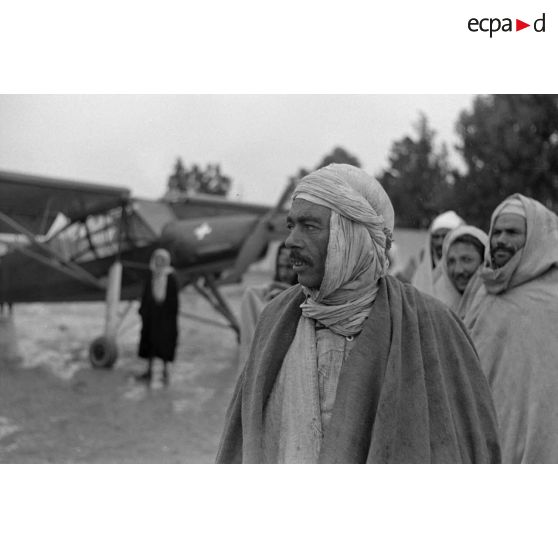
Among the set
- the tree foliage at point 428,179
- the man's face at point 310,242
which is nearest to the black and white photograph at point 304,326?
the man's face at point 310,242

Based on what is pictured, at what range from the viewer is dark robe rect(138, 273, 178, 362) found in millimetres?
8508

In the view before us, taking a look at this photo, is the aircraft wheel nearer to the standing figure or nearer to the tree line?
the tree line

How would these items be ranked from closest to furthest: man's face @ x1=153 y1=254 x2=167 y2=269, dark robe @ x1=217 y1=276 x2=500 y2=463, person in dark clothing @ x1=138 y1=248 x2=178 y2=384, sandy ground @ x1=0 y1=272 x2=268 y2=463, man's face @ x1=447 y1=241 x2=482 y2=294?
1. dark robe @ x1=217 y1=276 x2=500 y2=463
2. man's face @ x1=447 y1=241 x2=482 y2=294
3. sandy ground @ x1=0 y1=272 x2=268 y2=463
4. person in dark clothing @ x1=138 y1=248 x2=178 y2=384
5. man's face @ x1=153 y1=254 x2=167 y2=269

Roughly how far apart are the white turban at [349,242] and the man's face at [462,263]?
2.10 metres

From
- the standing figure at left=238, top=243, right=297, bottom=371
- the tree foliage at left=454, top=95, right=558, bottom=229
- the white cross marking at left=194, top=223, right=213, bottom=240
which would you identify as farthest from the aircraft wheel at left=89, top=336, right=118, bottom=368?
the standing figure at left=238, top=243, right=297, bottom=371

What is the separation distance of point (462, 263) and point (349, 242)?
2.23m

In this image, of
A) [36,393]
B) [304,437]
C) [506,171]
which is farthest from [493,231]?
[506,171]

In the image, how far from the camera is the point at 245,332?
164 inches

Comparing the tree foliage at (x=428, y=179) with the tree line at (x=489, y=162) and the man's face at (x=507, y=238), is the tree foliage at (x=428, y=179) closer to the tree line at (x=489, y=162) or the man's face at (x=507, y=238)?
the tree line at (x=489, y=162)

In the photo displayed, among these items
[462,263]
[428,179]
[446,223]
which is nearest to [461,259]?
[462,263]

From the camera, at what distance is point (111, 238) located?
466 inches

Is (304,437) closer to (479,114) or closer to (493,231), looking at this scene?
(493,231)

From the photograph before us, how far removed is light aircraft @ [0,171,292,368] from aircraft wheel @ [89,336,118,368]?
3.28 ft

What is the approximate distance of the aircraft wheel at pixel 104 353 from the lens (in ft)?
31.5
